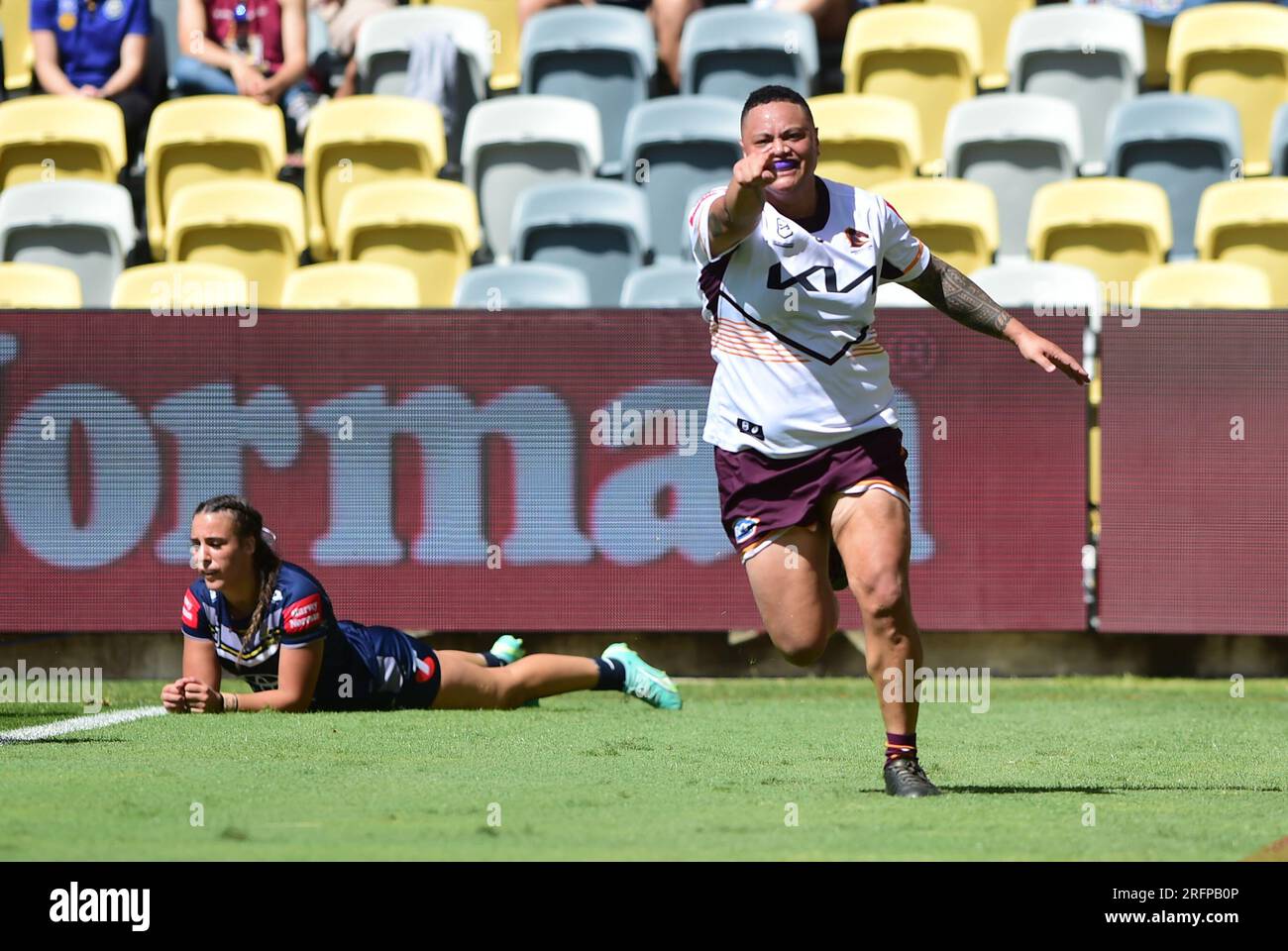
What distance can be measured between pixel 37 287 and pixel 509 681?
472 cm

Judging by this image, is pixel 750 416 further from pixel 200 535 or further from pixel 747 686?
pixel 747 686

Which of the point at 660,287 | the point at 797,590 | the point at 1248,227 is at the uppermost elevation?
the point at 1248,227

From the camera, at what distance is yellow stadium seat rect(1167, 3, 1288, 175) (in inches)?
555

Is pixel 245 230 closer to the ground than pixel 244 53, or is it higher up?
closer to the ground

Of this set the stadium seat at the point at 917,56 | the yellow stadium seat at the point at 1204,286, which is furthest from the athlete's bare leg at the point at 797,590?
the stadium seat at the point at 917,56

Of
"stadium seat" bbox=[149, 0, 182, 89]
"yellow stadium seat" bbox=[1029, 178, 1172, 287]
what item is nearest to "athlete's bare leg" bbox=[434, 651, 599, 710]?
"yellow stadium seat" bbox=[1029, 178, 1172, 287]

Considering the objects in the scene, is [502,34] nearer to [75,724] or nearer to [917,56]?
[917,56]

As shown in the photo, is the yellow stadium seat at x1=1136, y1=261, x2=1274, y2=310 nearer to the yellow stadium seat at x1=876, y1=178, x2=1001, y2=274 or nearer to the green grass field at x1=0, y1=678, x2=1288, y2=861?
the yellow stadium seat at x1=876, y1=178, x2=1001, y2=274

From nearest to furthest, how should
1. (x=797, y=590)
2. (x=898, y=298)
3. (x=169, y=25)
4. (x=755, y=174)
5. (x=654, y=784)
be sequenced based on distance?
(x=755, y=174)
(x=797, y=590)
(x=654, y=784)
(x=898, y=298)
(x=169, y=25)

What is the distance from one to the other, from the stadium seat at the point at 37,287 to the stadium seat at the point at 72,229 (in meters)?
0.99

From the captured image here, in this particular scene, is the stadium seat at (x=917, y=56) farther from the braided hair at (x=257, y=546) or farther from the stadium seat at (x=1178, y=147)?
the braided hair at (x=257, y=546)

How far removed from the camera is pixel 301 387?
430 inches

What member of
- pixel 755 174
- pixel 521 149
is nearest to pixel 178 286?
pixel 521 149

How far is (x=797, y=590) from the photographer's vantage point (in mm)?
6383
